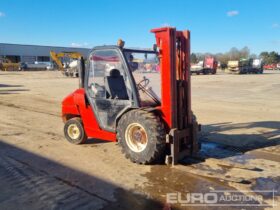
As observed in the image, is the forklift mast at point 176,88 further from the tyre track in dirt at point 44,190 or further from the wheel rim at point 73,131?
the wheel rim at point 73,131

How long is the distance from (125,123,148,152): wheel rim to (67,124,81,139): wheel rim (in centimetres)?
166

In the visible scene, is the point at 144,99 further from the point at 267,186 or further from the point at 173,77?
the point at 267,186

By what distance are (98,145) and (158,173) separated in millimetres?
2111

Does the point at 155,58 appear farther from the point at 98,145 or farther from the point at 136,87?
the point at 98,145

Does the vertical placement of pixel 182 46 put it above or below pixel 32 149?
above

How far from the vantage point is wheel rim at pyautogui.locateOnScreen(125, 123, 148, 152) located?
5.45 meters

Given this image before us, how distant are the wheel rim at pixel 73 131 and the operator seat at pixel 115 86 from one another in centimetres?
134

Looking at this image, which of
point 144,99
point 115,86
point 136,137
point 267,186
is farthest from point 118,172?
point 267,186

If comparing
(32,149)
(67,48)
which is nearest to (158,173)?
(32,149)

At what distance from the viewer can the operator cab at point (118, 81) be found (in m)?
5.62

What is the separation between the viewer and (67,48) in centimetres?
8994

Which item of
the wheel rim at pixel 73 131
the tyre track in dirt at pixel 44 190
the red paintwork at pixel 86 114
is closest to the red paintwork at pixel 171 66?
the red paintwork at pixel 86 114

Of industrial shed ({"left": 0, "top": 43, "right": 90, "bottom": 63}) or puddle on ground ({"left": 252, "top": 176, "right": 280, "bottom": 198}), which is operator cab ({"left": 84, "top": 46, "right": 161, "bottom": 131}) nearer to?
puddle on ground ({"left": 252, "top": 176, "right": 280, "bottom": 198})

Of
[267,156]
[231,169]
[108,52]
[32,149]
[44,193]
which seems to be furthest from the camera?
[32,149]
